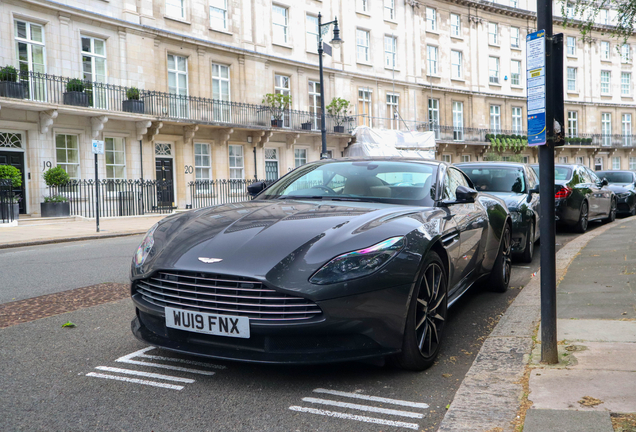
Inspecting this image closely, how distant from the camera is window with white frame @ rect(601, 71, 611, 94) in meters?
52.7

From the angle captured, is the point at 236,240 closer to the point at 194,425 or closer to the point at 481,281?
the point at 194,425

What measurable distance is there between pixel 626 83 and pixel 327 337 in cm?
5982

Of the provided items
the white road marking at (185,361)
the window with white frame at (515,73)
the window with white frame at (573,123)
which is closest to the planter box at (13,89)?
the white road marking at (185,361)

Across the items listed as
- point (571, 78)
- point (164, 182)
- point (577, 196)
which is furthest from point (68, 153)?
point (571, 78)

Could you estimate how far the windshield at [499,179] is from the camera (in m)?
9.45

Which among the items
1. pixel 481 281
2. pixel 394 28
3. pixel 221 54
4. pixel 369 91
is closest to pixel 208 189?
pixel 221 54

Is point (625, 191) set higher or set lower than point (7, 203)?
lower

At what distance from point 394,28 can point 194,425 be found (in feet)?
125

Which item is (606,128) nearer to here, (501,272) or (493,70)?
(493,70)

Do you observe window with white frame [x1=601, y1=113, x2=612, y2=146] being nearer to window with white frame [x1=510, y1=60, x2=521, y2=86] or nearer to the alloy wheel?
window with white frame [x1=510, y1=60, x2=521, y2=86]

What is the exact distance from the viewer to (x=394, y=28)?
3809 centimetres

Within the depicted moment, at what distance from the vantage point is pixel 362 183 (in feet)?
15.8

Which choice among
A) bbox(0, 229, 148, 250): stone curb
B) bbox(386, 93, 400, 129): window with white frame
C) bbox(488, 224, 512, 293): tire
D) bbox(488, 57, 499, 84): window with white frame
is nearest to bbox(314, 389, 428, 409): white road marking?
bbox(488, 224, 512, 293): tire

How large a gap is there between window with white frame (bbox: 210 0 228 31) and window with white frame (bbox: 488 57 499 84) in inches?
962
